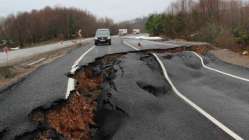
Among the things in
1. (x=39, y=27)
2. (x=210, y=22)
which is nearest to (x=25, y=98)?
(x=210, y=22)

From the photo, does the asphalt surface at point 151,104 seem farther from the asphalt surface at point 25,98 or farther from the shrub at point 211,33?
the shrub at point 211,33

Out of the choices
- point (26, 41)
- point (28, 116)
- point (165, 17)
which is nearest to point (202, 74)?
point (28, 116)

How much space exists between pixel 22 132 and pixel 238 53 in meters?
20.0

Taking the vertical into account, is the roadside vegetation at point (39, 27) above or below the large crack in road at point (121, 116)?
above

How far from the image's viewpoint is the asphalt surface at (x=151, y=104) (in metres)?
7.30

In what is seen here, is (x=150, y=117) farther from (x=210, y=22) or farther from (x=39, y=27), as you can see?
(x=39, y=27)

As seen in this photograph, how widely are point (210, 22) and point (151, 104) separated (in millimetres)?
37289

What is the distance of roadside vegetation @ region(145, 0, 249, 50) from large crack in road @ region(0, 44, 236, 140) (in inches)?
693

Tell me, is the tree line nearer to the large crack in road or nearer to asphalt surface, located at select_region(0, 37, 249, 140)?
asphalt surface, located at select_region(0, 37, 249, 140)

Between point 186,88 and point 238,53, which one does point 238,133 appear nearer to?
point 186,88

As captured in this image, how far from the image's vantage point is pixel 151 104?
9633mm

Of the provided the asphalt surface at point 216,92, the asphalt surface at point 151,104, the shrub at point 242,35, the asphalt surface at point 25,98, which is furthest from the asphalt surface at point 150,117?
the shrub at point 242,35

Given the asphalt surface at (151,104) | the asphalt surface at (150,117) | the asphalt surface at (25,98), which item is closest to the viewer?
the asphalt surface at (150,117)

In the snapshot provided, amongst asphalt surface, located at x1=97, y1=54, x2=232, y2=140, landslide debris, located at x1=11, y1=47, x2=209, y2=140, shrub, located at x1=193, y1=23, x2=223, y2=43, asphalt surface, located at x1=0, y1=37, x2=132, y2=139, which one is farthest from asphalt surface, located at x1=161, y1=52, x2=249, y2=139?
shrub, located at x1=193, y1=23, x2=223, y2=43
